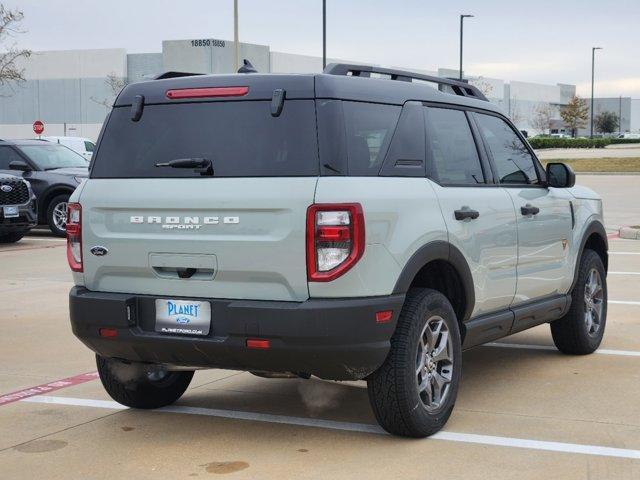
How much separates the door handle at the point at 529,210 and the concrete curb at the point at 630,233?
39.1ft

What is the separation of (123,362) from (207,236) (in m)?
1.15

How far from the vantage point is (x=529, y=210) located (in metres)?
6.89

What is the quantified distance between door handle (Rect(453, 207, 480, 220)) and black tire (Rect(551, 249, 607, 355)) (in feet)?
6.50

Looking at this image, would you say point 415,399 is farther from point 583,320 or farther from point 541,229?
point 583,320

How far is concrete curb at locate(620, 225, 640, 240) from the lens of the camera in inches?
720

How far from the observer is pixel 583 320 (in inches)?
312

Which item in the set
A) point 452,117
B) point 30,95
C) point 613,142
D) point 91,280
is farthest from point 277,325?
point 613,142

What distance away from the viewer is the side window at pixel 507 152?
270 inches

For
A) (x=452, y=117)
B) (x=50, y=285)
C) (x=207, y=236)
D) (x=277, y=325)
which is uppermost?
(x=452, y=117)

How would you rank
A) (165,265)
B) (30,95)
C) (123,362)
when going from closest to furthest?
(165,265) → (123,362) → (30,95)

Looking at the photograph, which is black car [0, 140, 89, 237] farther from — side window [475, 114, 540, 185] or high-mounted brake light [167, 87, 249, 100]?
high-mounted brake light [167, 87, 249, 100]

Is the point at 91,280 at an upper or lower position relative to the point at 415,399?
upper

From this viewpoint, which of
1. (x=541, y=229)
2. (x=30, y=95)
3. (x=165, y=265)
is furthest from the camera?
(x=30, y=95)

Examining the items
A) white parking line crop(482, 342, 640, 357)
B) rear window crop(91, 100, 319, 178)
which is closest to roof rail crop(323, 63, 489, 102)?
rear window crop(91, 100, 319, 178)
